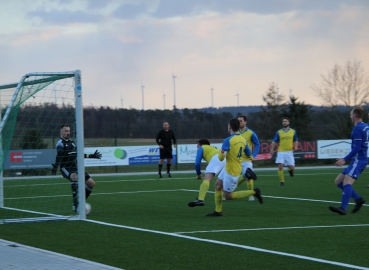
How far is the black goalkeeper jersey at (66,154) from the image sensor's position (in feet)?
43.0

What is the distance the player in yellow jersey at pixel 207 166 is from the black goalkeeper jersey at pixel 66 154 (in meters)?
2.58

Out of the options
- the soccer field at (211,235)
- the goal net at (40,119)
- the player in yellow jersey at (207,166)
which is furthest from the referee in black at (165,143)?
the player in yellow jersey at (207,166)

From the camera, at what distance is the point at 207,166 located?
13023 millimetres

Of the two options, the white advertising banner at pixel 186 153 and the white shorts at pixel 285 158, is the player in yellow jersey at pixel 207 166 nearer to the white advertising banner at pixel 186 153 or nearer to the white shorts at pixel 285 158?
the white shorts at pixel 285 158

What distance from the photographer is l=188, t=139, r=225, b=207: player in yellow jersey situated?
12953 millimetres

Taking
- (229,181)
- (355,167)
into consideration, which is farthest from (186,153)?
(355,167)

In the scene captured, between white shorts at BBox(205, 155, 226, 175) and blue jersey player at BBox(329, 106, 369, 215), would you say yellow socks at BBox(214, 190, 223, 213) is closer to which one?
white shorts at BBox(205, 155, 226, 175)

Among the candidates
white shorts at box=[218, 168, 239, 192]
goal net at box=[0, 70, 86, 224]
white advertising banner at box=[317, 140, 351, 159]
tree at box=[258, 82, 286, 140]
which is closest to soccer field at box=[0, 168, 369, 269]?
white shorts at box=[218, 168, 239, 192]

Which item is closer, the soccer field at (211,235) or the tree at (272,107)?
the soccer field at (211,235)

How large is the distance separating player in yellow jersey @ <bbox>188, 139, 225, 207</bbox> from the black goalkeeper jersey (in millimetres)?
2580

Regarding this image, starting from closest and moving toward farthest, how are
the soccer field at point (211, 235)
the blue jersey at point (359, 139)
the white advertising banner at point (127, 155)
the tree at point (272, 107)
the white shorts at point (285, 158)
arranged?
the soccer field at point (211, 235) < the blue jersey at point (359, 139) < the white shorts at point (285, 158) < the white advertising banner at point (127, 155) < the tree at point (272, 107)

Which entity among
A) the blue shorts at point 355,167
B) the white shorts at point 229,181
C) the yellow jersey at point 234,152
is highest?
the yellow jersey at point 234,152

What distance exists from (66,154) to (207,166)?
2.95 metres

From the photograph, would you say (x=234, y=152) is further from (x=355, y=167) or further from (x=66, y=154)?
(x=66, y=154)
